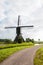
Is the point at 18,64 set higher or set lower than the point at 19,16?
lower

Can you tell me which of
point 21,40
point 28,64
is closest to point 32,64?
point 28,64

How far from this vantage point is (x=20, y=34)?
70812mm

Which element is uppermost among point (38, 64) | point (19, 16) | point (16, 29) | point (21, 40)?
point (19, 16)

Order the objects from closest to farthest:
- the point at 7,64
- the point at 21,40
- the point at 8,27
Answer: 1. the point at 7,64
2. the point at 21,40
3. the point at 8,27

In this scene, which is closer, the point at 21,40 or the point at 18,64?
the point at 18,64

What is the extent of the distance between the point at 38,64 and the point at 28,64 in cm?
123

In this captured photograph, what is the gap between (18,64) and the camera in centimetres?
2047

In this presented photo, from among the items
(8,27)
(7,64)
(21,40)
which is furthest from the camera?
(8,27)

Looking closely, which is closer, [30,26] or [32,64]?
[32,64]

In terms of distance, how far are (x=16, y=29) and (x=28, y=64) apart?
2055 inches

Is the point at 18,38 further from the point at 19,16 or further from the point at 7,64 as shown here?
the point at 7,64

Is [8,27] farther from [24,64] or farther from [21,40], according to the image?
[24,64]

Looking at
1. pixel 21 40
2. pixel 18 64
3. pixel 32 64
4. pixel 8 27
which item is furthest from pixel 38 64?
pixel 8 27

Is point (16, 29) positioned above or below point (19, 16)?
below
